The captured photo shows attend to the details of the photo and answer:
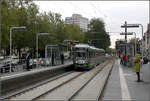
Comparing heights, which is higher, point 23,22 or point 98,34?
point 98,34

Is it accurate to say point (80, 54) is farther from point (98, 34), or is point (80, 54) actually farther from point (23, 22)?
point (98, 34)

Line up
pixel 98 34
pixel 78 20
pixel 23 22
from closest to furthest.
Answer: pixel 23 22 → pixel 98 34 → pixel 78 20

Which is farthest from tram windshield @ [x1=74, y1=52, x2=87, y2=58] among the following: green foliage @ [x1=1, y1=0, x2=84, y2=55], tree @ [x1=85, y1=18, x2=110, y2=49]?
tree @ [x1=85, y1=18, x2=110, y2=49]

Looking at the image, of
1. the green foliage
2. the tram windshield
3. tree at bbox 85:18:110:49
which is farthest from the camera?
tree at bbox 85:18:110:49

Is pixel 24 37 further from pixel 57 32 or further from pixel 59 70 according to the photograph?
pixel 59 70

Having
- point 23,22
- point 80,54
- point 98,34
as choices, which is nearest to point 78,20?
point 98,34

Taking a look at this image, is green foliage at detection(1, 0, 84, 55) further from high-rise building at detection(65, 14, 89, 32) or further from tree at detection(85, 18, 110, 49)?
high-rise building at detection(65, 14, 89, 32)

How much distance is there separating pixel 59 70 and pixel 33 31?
16.9 metres

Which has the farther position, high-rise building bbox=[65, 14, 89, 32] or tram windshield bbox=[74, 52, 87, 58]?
high-rise building bbox=[65, 14, 89, 32]

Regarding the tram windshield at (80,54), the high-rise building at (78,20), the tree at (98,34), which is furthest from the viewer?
the high-rise building at (78,20)

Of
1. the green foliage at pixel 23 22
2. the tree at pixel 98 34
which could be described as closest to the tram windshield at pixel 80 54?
the green foliage at pixel 23 22

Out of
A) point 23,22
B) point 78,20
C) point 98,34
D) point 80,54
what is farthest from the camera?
point 78,20

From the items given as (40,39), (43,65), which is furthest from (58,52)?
(40,39)

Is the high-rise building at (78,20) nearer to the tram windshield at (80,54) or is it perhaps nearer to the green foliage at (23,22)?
the green foliage at (23,22)
